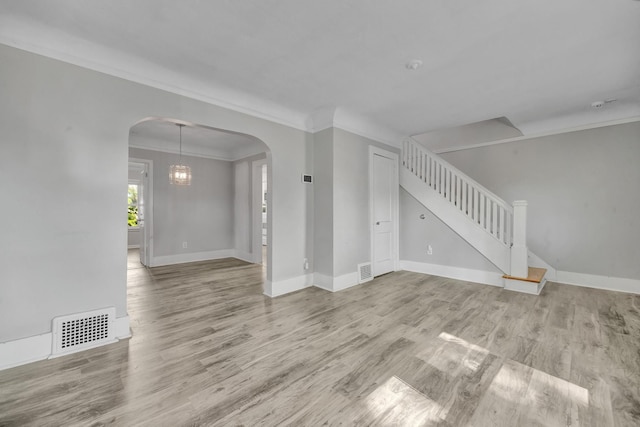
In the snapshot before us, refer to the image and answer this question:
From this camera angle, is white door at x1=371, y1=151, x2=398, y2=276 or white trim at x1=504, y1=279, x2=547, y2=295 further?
white door at x1=371, y1=151, x2=398, y2=276

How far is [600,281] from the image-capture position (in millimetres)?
3898

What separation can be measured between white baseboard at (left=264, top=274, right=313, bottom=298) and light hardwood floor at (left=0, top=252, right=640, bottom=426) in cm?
28

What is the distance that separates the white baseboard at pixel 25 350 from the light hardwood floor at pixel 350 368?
0.09 meters

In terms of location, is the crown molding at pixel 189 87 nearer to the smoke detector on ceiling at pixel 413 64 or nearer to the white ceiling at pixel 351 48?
the white ceiling at pixel 351 48

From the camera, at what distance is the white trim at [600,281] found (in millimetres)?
3686

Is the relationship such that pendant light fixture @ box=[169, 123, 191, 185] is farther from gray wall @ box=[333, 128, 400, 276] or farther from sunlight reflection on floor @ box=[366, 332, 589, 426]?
sunlight reflection on floor @ box=[366, 332, 589, 426]

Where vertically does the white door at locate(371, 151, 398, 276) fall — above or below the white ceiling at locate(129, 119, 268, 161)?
below

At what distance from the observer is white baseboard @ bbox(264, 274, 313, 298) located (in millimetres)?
3557

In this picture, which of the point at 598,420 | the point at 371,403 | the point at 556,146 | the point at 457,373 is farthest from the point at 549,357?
the point at 556,146

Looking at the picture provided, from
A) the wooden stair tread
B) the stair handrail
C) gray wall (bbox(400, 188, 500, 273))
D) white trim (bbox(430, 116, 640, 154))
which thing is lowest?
the wooden stair tread

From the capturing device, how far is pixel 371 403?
5.13ft

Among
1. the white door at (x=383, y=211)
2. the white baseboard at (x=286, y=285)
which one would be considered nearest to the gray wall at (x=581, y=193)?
the white door at (x=383, y=211)

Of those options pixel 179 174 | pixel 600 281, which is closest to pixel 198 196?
pixel 179 174

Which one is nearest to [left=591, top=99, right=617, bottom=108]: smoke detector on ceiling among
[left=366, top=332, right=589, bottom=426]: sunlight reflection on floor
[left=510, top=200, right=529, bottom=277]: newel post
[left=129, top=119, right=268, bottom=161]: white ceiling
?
[left=510, top=200, right=529, bottom=277]: newel post
